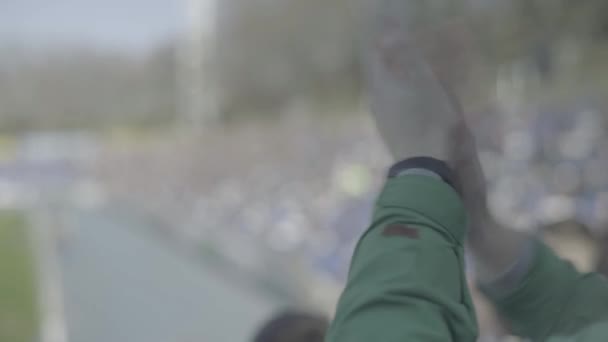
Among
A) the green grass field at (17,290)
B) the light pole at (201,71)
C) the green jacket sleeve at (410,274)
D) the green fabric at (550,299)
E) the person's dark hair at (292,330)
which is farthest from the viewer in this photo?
the light pole at (201,71)

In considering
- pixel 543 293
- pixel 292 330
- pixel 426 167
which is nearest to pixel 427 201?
pixel 426 167

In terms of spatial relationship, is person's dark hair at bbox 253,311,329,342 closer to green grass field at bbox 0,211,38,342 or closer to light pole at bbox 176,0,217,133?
green grass field at bbox 0,211,38,342

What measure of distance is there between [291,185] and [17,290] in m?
2.02

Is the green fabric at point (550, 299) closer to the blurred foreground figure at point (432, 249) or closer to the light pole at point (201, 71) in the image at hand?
the blurred foreground figure at point (432, 249)

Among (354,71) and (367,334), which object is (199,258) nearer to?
(354,71)

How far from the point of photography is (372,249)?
1.57ft

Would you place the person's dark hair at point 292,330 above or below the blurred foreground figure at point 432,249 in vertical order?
below

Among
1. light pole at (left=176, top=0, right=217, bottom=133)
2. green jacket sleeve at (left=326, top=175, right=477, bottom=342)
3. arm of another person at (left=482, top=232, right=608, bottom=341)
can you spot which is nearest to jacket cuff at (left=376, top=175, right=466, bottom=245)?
green jacket sleeve at (left=326, top=175, right=477, bottom=342)

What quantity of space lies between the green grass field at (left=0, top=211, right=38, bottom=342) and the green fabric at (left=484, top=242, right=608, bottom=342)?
3.94 m

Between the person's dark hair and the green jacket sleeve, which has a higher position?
the green jacket sleeve

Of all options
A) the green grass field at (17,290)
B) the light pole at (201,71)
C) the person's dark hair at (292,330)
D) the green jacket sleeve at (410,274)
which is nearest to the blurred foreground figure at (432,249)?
the green jacket sleeve at (410,274)

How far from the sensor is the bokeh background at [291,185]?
1.53 m

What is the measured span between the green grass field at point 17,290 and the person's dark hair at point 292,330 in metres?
3.48

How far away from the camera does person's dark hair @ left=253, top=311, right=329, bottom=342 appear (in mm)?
1031
